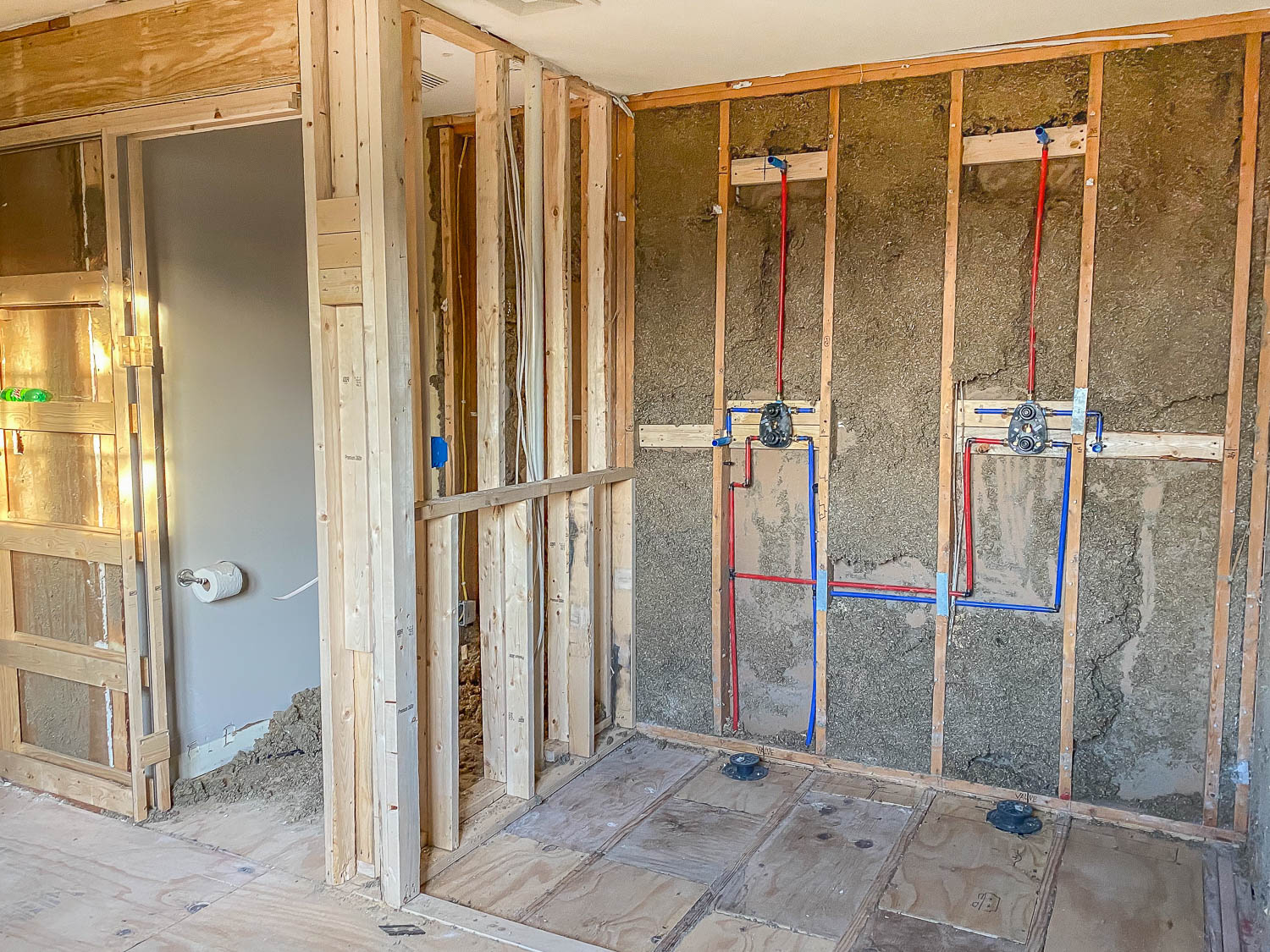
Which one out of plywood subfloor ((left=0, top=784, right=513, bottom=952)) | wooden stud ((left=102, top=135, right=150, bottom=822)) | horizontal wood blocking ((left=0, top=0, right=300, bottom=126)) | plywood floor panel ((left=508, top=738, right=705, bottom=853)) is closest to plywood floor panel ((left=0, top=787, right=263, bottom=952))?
plywood subfloor ((left=0, top=784, right=513, bottom=952))

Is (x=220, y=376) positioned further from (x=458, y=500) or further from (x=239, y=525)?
(x=458, y=500)

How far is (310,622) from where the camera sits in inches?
150

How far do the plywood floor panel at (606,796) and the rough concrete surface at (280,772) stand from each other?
764 mm

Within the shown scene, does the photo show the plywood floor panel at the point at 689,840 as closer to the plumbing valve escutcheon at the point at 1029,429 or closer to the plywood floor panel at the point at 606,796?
the plywood floor panel at the point at 606,796

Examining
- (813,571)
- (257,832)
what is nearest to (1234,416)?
(813,571)

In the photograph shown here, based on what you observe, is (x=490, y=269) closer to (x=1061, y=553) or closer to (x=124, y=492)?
(x=124, y=492)

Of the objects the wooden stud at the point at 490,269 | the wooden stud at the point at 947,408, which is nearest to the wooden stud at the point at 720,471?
the wooden stud at the point at 947,408

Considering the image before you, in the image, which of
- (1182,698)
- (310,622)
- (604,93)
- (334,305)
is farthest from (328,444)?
(1182,698)

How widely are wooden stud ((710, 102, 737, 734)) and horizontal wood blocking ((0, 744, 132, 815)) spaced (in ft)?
6.87

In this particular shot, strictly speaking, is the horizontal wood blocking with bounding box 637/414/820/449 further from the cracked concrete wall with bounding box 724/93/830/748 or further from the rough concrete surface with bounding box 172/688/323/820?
the rough concrete surface with bounding box 172/688/323/820

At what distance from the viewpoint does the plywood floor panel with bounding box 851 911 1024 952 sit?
240 centimetres

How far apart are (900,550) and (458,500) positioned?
1.58 meters

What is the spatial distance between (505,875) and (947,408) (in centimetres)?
206

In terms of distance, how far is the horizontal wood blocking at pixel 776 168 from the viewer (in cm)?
334
